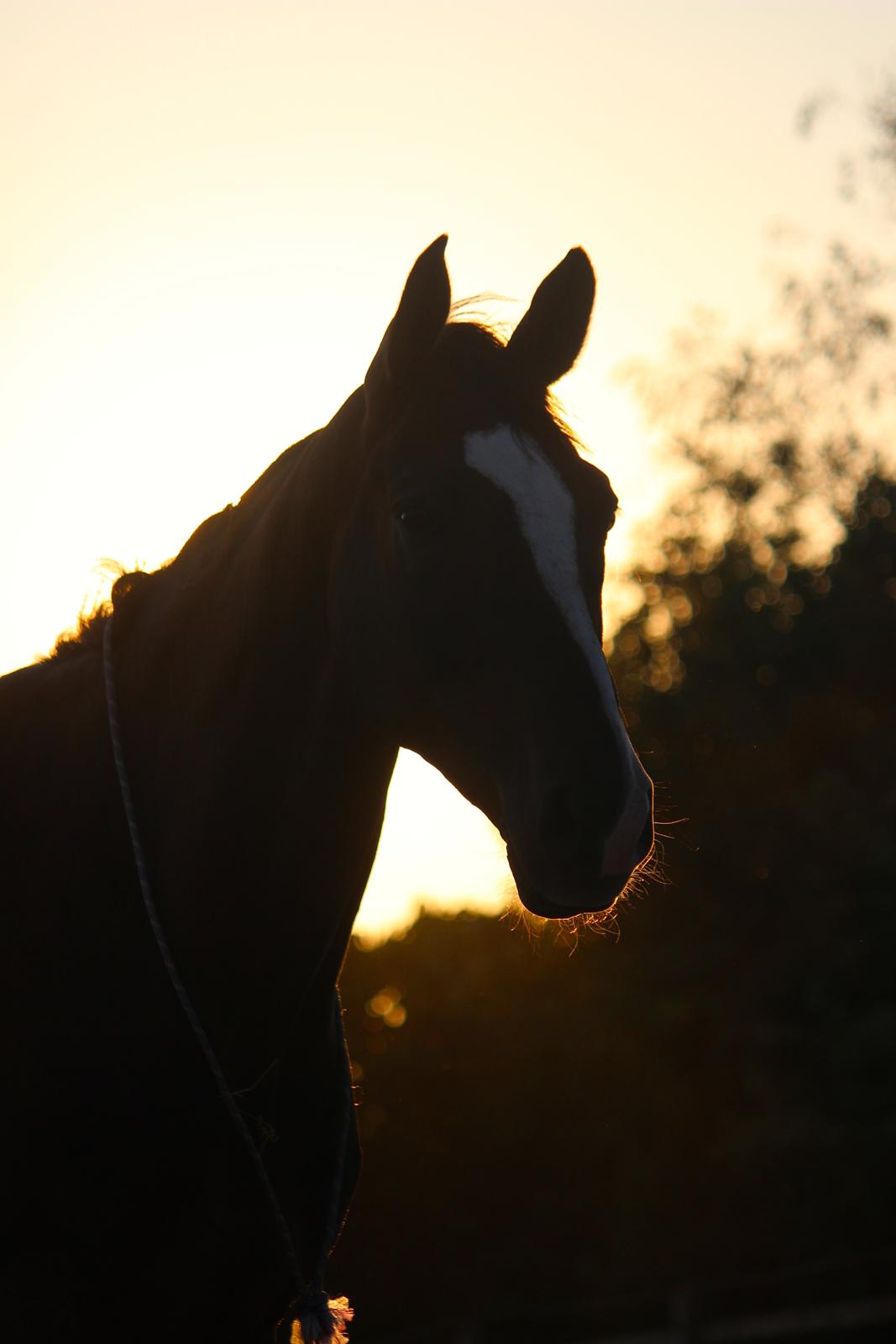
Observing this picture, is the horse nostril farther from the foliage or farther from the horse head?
the foliage

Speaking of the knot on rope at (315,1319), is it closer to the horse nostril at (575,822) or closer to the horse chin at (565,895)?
the horse chin at (565,895)

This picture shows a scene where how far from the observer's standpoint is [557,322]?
3244 mm

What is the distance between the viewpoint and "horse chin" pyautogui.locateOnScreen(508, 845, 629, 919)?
250 cm

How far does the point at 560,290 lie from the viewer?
3242 mm

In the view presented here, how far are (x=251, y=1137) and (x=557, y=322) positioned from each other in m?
1.94

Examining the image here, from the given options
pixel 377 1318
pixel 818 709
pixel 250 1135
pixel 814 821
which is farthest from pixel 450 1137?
pixel 250 1135

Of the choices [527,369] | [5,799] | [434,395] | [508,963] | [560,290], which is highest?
[508,963]

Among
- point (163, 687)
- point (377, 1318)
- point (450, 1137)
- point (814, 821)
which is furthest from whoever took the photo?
point (814, 821)

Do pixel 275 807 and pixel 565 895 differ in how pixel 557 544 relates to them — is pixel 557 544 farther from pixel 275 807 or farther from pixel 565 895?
pixel 275 807

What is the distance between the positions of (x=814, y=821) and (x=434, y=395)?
1013 inches

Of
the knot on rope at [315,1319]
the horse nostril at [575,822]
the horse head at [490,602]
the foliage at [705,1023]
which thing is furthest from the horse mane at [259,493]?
the foliage at [705,1023]

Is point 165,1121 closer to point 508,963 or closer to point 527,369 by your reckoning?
point 527,369

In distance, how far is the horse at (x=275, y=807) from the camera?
8.79 ft

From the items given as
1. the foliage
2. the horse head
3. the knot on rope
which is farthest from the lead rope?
the foliage
